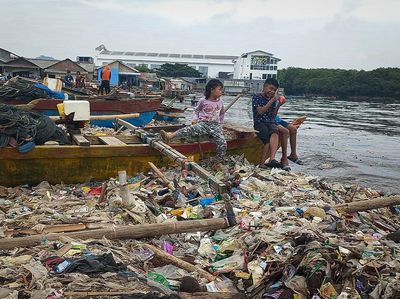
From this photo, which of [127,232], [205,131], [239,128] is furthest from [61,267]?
[239,128]

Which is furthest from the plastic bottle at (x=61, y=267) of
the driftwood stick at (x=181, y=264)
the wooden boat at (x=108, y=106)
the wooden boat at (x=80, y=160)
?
the wooden boat at (x=108, y=106)

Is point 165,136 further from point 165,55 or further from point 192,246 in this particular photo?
point 165,55

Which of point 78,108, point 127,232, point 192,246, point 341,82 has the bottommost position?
point 192,246

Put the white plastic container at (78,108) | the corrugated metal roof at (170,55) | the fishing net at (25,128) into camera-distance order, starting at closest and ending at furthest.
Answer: the fishing net at (25,128) → the white plastic container at (78,108) → the corrugated metal roof at (170,55)

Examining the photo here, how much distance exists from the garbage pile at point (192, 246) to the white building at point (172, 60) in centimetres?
7314

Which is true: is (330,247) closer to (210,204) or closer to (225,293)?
(225,293)

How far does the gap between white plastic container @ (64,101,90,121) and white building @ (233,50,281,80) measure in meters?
65.8

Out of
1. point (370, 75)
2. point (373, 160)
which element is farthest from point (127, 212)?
point (370, 75)

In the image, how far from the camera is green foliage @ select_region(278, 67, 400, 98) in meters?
61.3

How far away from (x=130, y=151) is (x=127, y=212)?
1704 mm

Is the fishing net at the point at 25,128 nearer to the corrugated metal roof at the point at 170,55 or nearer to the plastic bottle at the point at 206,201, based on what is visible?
the plastic bottle at the point at 206,201

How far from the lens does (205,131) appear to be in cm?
703

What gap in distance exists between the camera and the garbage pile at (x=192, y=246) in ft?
10.2

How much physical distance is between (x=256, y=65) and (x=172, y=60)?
18.7 meters
